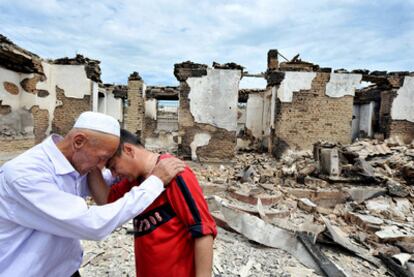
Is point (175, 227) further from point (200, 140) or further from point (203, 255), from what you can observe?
point (200, 140)

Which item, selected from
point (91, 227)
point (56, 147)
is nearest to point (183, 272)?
point (91, 227)

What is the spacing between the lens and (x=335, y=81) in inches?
387

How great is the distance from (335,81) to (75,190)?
10435mm

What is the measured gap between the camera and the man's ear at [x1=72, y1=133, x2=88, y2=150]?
3.88 ft

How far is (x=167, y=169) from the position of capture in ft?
4.01

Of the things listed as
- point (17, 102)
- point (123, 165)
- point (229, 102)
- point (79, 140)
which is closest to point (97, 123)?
point (79, 140)

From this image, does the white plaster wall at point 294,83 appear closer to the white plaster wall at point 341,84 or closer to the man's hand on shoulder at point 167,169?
the white plaster wall at point 341,84

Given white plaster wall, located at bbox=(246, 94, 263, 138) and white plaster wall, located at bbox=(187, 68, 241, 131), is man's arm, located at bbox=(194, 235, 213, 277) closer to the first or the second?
white plaster wall, located at bbox=(187, 68, 241, 131)

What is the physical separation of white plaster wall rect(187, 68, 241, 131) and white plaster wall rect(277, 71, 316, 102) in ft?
5.96

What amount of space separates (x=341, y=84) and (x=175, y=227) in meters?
10.4

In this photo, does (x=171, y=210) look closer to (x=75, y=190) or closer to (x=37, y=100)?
(x=75, y=190)

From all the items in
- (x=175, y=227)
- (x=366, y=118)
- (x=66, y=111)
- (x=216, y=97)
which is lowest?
(x=175, y=227)

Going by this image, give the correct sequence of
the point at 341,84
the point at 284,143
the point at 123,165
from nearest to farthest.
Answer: the point at 123,165 → the point at 341,84 → the point at 284,143

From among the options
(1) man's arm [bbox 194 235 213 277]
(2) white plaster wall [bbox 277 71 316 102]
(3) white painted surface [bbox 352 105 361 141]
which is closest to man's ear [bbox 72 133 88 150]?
(1) man's arm [bbox 194 235 213 277]
